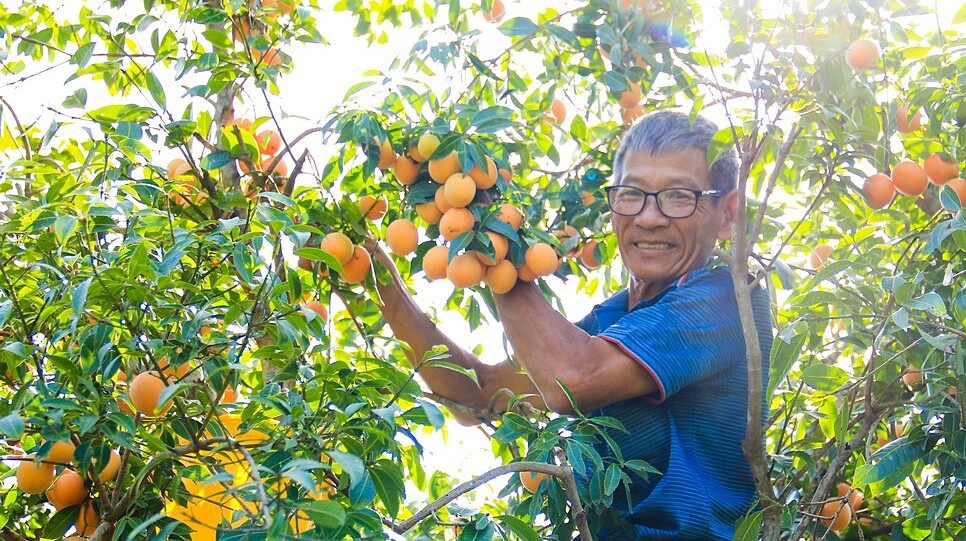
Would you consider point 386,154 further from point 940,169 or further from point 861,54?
point 940,169

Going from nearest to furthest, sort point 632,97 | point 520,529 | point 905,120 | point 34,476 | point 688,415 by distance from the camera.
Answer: point 520,529 → point 34,476 → point 688,415 → point 905,120 → point 632,97

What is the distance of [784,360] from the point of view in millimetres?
1921

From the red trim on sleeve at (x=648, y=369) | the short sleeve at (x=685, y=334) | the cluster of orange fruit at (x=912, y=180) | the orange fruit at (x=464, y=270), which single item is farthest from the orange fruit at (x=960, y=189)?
the orange fruit at (x=464, y=270)

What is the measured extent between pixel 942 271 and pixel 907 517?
26.3 inches

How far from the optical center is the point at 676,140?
257 cm

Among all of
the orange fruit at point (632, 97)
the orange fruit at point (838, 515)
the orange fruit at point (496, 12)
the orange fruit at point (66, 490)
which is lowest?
the orange fruit at point (838, 515)

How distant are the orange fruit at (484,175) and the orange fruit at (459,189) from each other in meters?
0.04

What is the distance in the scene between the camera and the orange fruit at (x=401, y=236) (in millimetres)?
2428

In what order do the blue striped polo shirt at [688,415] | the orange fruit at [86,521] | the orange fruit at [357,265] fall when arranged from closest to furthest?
the orange fruit at [86,521]
the blue striped polo shirt at [688,415]
the orange fruit at [357,265]

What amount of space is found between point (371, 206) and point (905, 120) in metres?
1.28

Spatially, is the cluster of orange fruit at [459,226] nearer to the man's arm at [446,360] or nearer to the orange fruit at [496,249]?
the orange fruit at [496,249]

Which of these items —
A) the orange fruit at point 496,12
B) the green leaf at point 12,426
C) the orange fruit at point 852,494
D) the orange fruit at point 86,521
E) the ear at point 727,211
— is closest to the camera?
the green leaf at point 12,426

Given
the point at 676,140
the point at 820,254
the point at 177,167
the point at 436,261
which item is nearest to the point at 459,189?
the point at 436,261

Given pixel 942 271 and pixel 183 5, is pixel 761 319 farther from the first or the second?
pixel 183 5
